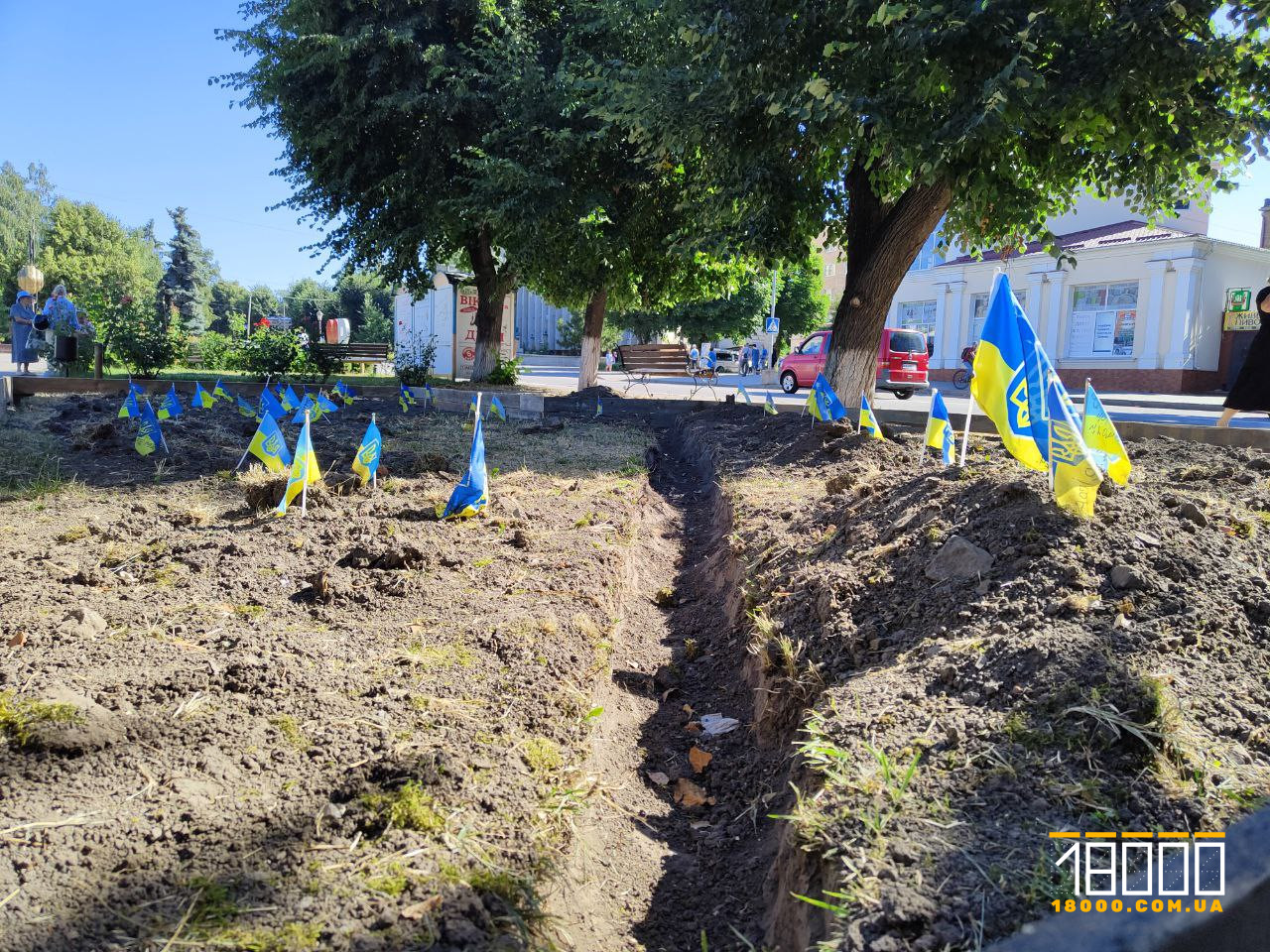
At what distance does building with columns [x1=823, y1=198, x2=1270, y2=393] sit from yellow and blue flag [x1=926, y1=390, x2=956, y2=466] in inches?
750

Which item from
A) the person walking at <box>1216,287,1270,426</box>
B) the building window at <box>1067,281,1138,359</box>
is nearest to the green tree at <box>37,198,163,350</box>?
the building window at <box>1067,281,1138,359</box>

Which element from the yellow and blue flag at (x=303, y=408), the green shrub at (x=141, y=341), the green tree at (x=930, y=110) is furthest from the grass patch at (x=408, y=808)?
the green shrub at (x=141, y=341)

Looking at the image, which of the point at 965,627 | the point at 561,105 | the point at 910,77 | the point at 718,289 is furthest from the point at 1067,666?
the point at 718,289

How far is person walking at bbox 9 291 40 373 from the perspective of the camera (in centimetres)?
1484

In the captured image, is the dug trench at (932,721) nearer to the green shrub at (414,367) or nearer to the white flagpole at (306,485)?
the white flagpole at (306,485)

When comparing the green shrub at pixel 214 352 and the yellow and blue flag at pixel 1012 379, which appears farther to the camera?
the green shrub at pixel 214 352

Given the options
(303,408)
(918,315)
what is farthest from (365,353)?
(918,315)

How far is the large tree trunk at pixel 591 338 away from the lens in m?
17.7

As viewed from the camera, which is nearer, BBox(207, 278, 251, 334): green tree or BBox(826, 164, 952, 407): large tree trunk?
BBox(826, 164, 952, 407): large tree trunk

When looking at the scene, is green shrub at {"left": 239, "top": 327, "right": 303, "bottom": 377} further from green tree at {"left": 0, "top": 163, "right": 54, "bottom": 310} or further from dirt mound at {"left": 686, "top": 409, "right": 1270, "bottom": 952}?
green tree at {"left": 0, "top": 163, "right": 54, "bottom": 310}

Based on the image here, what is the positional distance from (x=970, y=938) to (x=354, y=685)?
199 centimetres

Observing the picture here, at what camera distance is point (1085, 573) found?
279 centimetres

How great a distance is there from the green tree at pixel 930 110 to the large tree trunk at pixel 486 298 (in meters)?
7.99

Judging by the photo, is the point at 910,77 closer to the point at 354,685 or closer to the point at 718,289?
the point at 354,685
